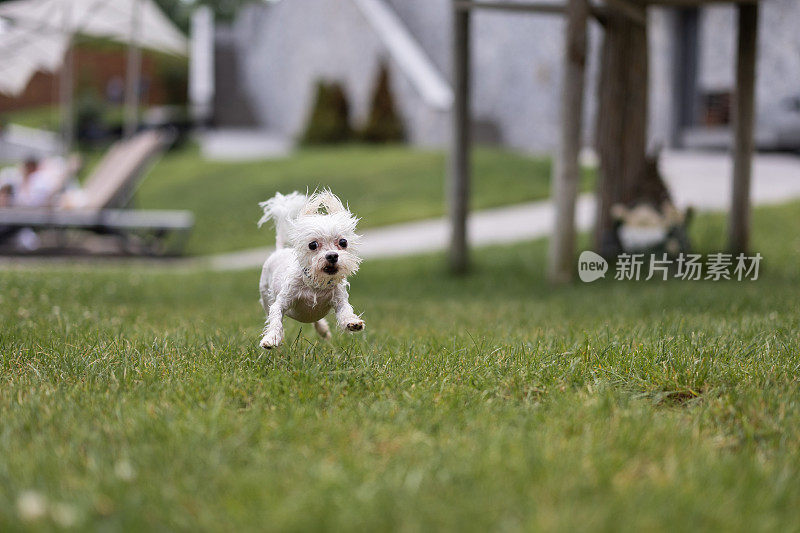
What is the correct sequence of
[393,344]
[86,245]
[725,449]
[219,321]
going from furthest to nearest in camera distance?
[86,245]
[219,321]
[393,344]
[725,449]

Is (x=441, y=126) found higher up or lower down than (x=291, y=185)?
higher up

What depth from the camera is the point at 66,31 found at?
Result: 1356 centimetres

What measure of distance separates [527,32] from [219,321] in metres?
15.6

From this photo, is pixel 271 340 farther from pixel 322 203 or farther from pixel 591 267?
pixel 591 267

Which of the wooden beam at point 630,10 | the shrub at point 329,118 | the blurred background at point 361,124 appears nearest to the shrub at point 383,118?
the blurred background at point 361,124

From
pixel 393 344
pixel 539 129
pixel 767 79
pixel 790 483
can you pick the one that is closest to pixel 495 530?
pixel 790 483

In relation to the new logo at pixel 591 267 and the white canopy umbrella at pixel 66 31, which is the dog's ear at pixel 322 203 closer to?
the new logo at pixel 591 267

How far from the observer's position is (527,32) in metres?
18.8

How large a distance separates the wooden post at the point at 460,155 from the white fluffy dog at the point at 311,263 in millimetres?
5257

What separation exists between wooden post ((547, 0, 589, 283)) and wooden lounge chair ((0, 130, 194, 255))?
5969 mm

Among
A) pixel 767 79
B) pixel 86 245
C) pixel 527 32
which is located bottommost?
Result: pixel 86 245

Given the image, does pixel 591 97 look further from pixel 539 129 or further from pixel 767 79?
pixel 767 79

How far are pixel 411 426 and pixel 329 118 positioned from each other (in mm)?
→ 22958

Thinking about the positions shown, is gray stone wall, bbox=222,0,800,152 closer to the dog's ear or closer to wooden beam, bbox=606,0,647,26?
wooden beam, bbox=606,0,647,26
